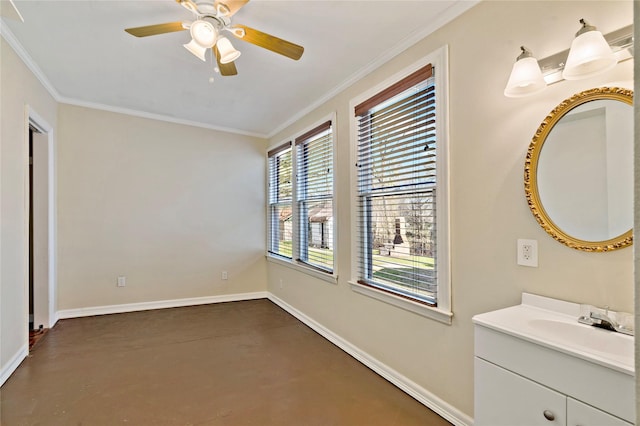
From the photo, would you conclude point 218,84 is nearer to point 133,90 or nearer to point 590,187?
point 133,90

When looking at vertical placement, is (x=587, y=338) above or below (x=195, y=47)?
below

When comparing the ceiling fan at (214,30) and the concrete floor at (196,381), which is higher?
the ceiling fan at (214,30)

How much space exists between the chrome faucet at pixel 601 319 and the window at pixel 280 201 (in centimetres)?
341

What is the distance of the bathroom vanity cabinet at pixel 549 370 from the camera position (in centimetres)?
103

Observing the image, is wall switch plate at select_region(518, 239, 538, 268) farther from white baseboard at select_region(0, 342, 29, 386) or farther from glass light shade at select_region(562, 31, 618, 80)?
white baseboard at select_region(0, 342, 29, 386)

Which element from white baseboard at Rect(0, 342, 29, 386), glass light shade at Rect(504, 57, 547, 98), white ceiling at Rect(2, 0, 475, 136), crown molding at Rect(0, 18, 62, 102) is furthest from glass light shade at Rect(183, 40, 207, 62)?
white baseboard at Rect(0, 342, 29, 386)

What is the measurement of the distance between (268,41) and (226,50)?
0.27 m

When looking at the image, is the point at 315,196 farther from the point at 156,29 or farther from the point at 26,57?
the point at 26,57

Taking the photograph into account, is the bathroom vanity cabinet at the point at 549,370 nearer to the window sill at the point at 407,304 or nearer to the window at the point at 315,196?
the window sill at the point at 407,304

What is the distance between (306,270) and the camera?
391 centimetres

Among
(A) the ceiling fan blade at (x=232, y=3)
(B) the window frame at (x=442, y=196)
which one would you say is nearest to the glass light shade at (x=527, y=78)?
(B) the window frame at (x=442, y=196)

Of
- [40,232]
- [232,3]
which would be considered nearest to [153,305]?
[40,232]

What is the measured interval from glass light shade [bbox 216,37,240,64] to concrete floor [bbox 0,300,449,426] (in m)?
2.33

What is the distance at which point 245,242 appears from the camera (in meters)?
5.07
